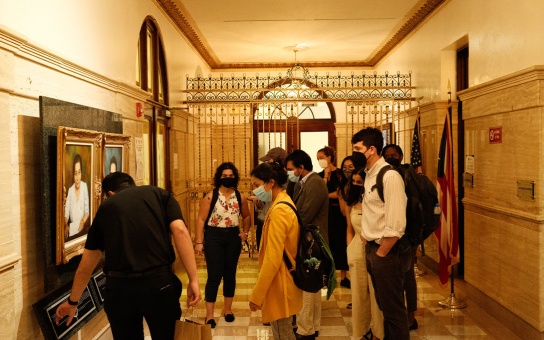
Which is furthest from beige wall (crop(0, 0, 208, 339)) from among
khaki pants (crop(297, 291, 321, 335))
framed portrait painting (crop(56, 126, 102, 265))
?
khaki pants (crop(297, 291, 321, 335))

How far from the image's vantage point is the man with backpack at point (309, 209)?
167 inches

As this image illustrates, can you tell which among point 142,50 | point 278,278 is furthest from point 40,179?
point 142,50

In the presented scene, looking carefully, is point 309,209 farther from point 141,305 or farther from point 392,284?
point 141,305

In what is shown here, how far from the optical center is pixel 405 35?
884cm

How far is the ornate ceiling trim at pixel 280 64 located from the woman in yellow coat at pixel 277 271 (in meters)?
4.40

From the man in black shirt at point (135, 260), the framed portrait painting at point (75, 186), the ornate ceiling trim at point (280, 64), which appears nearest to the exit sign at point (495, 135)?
the ornate ceiling trim at point (280, 64)

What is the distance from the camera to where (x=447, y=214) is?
5359 millimetres

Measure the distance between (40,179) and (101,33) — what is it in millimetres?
1735

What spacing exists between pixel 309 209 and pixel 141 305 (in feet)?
6.44

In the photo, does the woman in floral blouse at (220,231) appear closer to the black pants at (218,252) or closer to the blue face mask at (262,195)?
the black pants at (218,252)

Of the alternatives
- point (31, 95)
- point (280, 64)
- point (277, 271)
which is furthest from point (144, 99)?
point (280, 64)

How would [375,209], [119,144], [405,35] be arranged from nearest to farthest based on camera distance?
[375,209] < [119,144] < [405,35]

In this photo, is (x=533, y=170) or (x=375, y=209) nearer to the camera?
(x=375, y=209)

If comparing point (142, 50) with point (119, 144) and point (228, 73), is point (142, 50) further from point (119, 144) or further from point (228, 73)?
point (228, 73)
